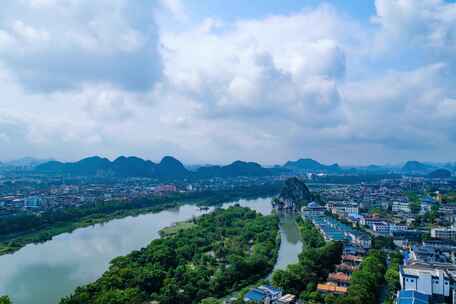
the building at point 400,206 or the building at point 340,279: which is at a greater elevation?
the building at point 400,206

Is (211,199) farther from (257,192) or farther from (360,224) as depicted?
(360,224)

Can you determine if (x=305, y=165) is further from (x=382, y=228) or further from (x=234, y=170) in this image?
(x=382, y=228)

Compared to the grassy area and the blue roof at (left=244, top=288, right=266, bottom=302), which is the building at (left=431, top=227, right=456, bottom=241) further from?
the grassy area

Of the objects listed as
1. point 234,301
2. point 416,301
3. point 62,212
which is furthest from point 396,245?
point 62,212

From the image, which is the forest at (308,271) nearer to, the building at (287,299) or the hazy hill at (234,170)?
the building at (287,299)

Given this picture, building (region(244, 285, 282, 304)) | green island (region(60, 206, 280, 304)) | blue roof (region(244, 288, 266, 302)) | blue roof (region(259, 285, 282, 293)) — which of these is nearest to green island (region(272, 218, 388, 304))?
blue roof (region(259, 285, 282, 293))

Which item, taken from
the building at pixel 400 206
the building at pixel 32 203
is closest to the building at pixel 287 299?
the building at pixel 400 206

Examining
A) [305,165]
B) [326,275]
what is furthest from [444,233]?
[305,165]
